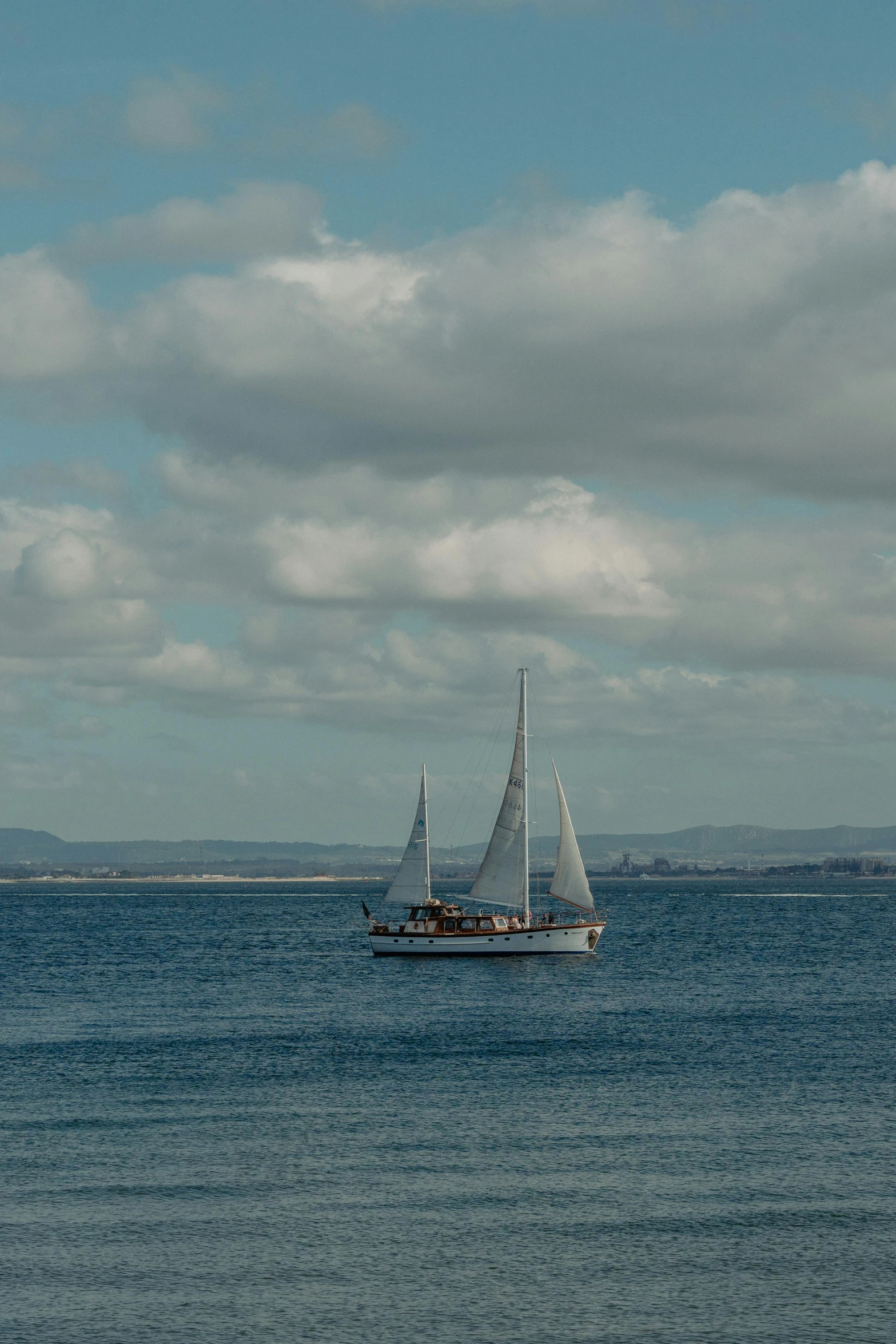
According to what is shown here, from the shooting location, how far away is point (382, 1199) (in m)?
39.0

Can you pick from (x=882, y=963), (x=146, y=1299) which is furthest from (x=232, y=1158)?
(x=882, y=963)

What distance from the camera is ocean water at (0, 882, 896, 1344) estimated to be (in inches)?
1213

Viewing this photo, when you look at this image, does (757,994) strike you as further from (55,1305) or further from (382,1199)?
(55,1305)

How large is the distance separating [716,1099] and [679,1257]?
816 inches

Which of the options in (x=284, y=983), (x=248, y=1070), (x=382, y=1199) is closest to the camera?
(x=382, y=1199)

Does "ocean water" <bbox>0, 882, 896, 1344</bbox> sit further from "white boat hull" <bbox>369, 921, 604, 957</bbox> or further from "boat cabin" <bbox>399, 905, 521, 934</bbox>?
"boat cabin" <bbox>399, 905, 521, 934</bbox>

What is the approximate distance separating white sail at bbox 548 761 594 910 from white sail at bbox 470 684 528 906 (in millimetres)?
3063

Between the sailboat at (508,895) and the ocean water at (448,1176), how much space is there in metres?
32.7

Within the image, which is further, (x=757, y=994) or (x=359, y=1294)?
(x=757, y=994)

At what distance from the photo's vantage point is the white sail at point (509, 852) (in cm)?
12112

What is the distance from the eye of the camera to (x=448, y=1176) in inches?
1642

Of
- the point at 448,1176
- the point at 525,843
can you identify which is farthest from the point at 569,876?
the point at 448,1176

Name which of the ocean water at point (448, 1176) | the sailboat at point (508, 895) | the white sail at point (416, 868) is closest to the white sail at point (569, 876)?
the sailboat at point (508, 895)

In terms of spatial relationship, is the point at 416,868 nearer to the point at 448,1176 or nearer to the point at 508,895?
the point at 508,895
